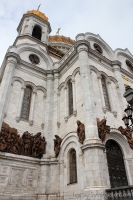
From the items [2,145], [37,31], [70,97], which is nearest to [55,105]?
[70,97]

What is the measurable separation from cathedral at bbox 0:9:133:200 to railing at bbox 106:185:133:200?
4cm

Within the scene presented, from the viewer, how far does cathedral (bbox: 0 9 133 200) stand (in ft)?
32.1

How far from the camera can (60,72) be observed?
17.6m

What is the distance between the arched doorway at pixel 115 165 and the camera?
10.1m

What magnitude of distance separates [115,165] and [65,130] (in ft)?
14.0

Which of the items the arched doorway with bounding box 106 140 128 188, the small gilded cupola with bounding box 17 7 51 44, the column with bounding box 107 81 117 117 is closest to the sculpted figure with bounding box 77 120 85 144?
the arched doorway with bounding box 106 140 128 188

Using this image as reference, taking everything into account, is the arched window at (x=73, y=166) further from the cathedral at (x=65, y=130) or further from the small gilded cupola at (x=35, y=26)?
the small gilded cupola at (x=35, y=26)

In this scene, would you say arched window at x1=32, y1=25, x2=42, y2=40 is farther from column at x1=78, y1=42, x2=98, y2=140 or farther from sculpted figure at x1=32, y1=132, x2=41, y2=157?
sculpted figure at x1=32, y1=132, x2=41, y2=157

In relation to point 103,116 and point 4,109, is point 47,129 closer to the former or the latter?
point 4,109

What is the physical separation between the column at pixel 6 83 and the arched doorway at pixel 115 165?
25.7 ft

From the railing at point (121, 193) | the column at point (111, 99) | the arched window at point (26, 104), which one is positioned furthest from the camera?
the arched window at point (26, 104)

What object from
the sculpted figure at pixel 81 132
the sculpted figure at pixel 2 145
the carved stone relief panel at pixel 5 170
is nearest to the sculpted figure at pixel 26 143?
the sculpted figure at pixel 2 145

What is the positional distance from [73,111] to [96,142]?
3.77m

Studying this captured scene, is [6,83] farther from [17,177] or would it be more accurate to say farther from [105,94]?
[105,94]
